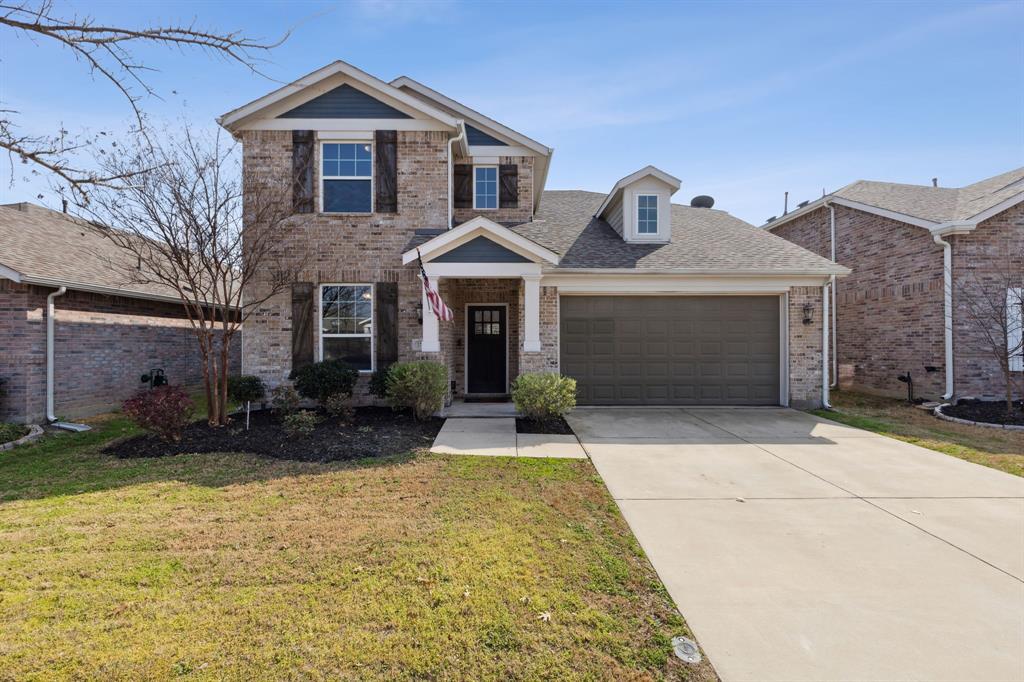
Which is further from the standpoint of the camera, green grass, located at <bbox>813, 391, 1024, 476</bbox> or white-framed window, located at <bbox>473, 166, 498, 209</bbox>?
white-framed window, located at <bbox>473, 166, 498, 209</bbox>

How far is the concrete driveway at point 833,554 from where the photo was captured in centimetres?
264

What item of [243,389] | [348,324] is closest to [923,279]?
[348,324]

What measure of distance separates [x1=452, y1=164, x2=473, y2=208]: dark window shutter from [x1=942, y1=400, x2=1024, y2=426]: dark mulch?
11.8 m

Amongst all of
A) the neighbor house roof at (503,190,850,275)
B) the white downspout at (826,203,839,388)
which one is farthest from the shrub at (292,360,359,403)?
the white downspout at (826,203,839,388)

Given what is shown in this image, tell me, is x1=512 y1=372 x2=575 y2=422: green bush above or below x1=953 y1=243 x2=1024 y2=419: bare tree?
below

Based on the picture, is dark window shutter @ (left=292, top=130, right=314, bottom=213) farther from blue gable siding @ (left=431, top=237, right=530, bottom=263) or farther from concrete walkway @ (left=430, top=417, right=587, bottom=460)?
concrete walkway @ (left=430, top=417, right=587, bottom=460)

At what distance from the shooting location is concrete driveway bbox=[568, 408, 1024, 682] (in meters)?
2.64

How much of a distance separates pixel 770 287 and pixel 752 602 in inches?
352

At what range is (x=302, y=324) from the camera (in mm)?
9922

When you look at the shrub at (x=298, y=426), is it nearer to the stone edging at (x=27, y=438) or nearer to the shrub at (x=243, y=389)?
the shrub at (x=243, y=389)

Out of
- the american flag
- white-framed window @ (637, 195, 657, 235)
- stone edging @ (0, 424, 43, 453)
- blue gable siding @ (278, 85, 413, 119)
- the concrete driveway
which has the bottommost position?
the concrete driveway

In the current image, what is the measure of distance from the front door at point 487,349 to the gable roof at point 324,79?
4434 mm

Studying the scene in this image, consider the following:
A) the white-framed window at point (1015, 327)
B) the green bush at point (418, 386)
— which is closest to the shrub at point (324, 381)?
the green bush at point (418, 386)

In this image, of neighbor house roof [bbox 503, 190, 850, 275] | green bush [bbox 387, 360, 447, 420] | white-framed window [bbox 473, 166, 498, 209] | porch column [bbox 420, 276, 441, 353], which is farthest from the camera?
white-framed window [bbox 473, 166, 498, 209]
